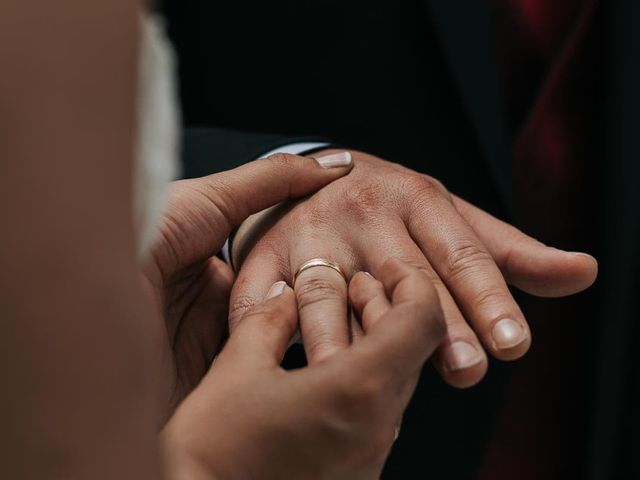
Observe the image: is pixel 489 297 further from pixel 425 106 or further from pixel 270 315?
pixel 425 106

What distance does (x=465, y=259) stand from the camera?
30.4 inches

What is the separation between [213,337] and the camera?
0.83 metres

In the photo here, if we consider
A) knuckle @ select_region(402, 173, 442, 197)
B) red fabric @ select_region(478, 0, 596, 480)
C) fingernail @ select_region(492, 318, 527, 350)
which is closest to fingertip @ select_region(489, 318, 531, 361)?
fingernail @ select_region(492, 318, 527, 350)

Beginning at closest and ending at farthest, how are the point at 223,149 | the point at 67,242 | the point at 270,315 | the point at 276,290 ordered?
the point at 67,242 → the point at 270,315 → the point at 276,290 → the point at 223,149

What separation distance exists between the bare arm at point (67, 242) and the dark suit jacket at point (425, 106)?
31.0 inches

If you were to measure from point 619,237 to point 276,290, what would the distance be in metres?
0.63

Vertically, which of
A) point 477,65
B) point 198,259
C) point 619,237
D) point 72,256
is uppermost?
point 72,256

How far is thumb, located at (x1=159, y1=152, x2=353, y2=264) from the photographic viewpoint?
80 cm

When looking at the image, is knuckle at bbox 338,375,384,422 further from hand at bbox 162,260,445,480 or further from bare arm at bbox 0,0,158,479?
Result: bare arm at bbox 0,0,158,479

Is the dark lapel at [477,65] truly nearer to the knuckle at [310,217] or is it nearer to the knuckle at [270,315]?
the knuckle at [310,217]

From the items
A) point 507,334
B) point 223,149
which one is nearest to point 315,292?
point 507,334

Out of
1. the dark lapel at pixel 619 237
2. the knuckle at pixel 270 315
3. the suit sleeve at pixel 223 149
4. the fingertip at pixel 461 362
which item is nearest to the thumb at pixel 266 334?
the knuckle at pixel 270 315

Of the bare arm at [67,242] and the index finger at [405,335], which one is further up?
the bare arm at [67,242]

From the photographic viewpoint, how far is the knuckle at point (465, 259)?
2.49ft
